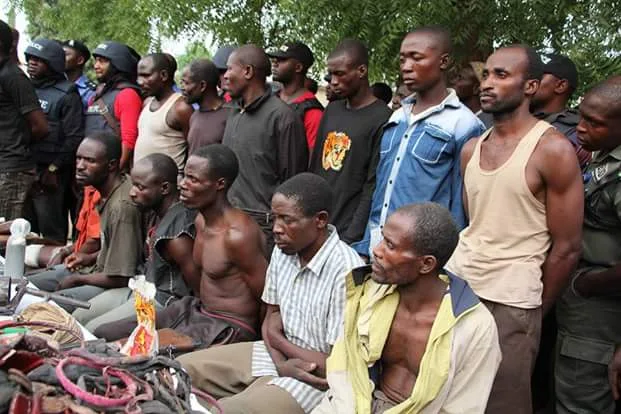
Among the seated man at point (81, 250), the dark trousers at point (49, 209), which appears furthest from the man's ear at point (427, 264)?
the dark trousers at point (49, 209)

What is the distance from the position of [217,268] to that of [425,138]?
1.26 metres

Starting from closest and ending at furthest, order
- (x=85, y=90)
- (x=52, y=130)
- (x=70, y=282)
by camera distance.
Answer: (x=70, y=282) < (x=52, y=130) < (x=85, y=90)

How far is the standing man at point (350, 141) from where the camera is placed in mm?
4465

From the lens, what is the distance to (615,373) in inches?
135

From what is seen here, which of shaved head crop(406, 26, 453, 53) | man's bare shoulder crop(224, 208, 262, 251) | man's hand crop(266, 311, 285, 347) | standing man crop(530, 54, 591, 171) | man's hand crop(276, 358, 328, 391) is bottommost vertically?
man's hand crop(276, 358, 328, 391)

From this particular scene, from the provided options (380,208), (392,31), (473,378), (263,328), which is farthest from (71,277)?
(473,378)

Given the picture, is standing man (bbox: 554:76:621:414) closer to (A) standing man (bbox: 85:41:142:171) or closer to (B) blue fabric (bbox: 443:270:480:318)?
(B) blue fabric (bbox: 443:270:480:318)

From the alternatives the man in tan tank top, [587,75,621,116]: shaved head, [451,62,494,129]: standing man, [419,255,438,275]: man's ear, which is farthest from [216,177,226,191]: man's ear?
[587,75,621,116]: shaved head

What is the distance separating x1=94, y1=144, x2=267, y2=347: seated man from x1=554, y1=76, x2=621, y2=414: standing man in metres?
1.54

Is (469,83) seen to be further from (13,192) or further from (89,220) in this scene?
(13,192)

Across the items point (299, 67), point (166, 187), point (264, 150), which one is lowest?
point (166, 187)

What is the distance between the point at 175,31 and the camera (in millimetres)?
6062

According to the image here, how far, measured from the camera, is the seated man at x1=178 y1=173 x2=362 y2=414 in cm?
353

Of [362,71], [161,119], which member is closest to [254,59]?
[362,71]
